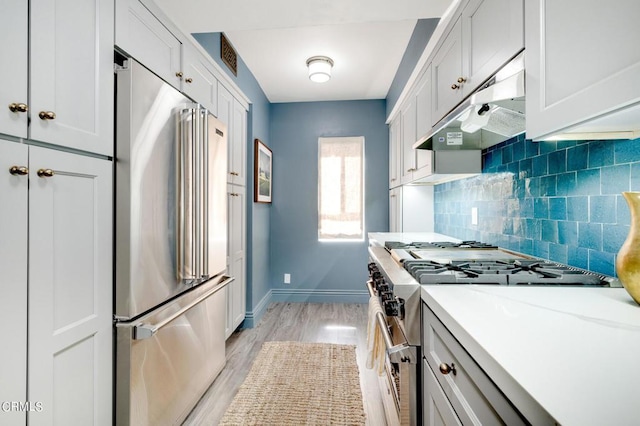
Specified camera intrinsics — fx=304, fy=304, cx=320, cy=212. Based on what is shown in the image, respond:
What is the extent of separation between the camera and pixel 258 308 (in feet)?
11.0

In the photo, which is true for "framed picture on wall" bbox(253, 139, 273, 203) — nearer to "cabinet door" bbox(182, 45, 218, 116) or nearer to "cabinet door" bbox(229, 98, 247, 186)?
"cabinet door" bbox(229, 98, 247, 186)

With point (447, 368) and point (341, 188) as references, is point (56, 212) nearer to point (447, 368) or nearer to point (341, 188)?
point (447, 368)

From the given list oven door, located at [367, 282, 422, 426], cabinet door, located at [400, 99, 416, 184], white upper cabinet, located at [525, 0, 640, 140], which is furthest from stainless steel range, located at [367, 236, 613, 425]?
cabinet door, located at [400, 99, 416, 184]

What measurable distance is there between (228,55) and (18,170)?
2018mm

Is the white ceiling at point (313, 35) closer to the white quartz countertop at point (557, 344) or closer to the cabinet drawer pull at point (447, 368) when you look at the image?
the white quartz countertop at point (557, 344)

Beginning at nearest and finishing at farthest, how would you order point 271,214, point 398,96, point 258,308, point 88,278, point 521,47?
point 521,47 → point 88,278 → point 398,96 → point 258,308 → point 271,214

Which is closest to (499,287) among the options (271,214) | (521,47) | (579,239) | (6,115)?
(579,239)

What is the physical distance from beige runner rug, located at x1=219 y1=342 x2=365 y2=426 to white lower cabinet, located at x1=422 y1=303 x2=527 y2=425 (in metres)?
0.93

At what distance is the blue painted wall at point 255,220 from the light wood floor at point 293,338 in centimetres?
24

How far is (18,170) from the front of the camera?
34.9 inches

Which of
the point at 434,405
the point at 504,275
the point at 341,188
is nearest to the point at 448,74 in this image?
the point at 504,275

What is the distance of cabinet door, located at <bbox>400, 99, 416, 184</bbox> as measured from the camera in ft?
8.25

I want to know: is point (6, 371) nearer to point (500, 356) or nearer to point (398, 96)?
point (500, 356)

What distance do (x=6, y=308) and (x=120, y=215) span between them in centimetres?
49
